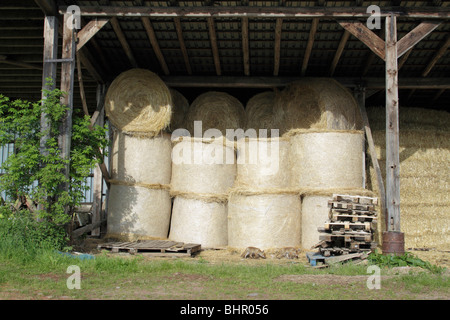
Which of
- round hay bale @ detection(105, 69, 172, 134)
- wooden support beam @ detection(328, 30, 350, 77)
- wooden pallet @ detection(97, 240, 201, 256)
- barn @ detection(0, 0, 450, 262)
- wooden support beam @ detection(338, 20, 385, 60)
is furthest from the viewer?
round hay bale @ detection(105, 69, 172, 134)

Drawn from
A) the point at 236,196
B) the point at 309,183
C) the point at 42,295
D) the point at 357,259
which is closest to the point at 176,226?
the point at 236,196

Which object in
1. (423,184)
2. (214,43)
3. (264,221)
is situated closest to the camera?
(264,221)

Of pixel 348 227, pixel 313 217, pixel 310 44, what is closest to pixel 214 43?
pixel 310 44

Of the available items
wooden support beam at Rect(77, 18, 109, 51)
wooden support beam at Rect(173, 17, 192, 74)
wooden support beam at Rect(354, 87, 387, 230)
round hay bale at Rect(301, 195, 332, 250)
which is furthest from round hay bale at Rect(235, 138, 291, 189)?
wooden support beam at Rect(77, 18, 109, 51)

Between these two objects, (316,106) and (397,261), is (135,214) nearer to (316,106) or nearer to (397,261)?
(316,106)

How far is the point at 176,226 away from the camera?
10.8m

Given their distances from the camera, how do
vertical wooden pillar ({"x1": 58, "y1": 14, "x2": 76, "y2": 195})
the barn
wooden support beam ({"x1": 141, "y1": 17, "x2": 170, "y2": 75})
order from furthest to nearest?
wooden support beam ({"x1": 141, "y1": 17, "x2": 170, "y2": 75})
the barn
vertical wooden pillar ({"x1": 58, "y1": 14, "x2": 76, "y2": 195})

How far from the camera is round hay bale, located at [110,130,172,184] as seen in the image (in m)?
10.8

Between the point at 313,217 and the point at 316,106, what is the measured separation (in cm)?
262

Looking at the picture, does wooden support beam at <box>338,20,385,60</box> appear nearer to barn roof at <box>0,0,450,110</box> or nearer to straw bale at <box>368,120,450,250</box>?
barn roof at <box>0,0,450,110</box>

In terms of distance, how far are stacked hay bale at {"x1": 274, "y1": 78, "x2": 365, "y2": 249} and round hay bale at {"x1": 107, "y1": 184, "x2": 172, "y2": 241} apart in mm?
3006

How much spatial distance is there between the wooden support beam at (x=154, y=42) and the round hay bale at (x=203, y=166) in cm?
193

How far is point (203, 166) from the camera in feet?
→ 35.3

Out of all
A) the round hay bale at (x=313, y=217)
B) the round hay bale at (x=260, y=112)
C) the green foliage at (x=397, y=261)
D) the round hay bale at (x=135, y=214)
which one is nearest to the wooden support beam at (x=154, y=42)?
the round hay bale at (x=260, y=112)
